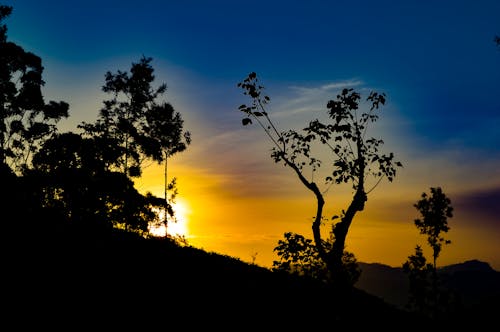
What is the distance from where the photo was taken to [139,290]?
14.7 meters

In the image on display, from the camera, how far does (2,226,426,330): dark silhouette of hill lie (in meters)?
12.2

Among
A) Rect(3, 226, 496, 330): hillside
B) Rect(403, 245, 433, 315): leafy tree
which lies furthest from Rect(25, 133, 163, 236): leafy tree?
Rect(403, 245, 433, 315): leafy tree

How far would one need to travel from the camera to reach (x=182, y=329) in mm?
12703

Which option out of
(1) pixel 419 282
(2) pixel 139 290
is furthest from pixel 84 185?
(1) pixel 419 282

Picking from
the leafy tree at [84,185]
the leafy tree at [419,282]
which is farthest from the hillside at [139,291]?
the leafy tree at [419,282]

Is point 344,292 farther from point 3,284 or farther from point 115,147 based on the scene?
point 115,147

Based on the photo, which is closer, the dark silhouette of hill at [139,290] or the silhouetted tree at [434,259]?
the dark silhouette of hill at [139,290]

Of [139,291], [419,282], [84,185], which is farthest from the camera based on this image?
[419,282]

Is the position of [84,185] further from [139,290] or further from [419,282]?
[419,282]

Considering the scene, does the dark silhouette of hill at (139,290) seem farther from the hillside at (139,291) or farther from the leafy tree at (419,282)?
the leafy tree at (419,282)

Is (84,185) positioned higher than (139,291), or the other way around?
(84,185)

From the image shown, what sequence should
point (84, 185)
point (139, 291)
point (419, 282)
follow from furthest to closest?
point (419, 282), point (84, 185), point (139, 291)

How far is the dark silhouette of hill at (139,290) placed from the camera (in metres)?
12.2

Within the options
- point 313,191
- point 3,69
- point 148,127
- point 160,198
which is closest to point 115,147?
point 148,127
